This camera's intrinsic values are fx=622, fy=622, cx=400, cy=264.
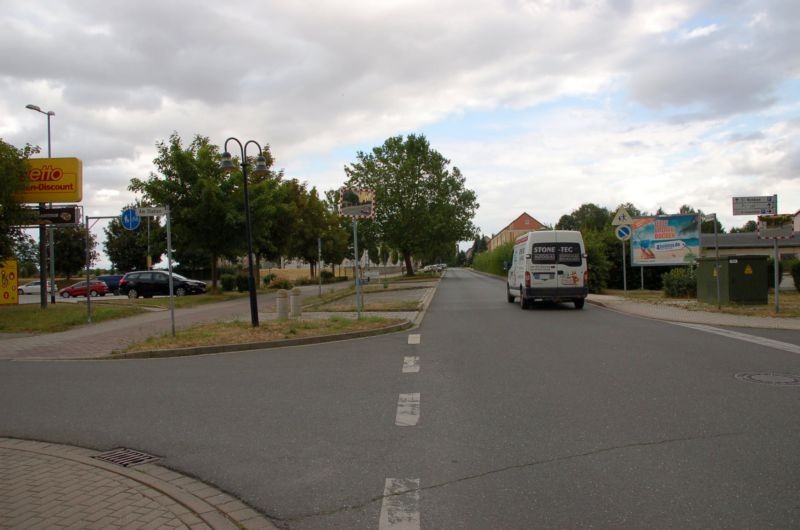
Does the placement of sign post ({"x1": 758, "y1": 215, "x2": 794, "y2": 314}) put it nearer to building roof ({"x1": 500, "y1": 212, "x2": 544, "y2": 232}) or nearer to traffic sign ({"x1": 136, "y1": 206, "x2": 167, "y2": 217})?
traffic sign ({"x1": 136, "y1": 206, "x2": 167, "y2": 217})

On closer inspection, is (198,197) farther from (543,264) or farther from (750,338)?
(750,338)

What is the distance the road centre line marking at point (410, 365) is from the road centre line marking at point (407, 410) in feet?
5.22

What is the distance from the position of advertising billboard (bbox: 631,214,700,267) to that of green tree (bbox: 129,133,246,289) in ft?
62.6

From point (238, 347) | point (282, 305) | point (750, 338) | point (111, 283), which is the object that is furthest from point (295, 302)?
point (111, 283)

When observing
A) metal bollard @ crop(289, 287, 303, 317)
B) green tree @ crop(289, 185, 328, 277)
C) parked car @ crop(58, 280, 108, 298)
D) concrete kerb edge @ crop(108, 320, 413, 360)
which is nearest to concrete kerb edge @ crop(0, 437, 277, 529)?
concrete kerb edge @ crop(108, 320, 413, 360)

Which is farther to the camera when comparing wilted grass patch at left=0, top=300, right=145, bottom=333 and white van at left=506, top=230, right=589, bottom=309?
white van at left=506, top=230, right=589, bottom=309

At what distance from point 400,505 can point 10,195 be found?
19.8 m

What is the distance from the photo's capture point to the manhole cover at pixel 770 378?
7704 millimetres

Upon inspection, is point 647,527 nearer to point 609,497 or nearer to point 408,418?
point 609,497

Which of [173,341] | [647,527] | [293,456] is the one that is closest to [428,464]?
[293,456]

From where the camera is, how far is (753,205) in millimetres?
16172

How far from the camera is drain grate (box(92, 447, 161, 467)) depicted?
17.3 feet

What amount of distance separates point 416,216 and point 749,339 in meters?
50.0

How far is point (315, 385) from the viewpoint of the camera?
8.25 m
